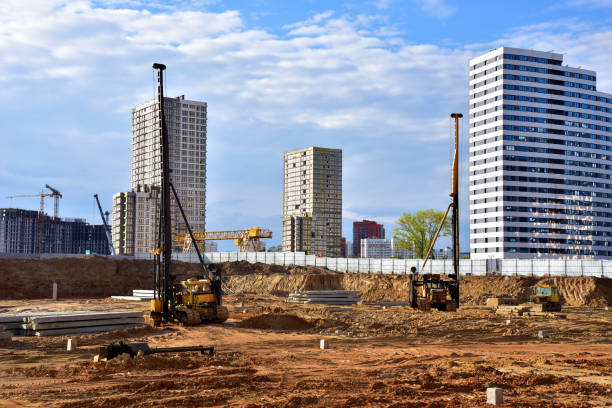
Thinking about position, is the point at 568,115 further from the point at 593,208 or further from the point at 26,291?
the point at 26,291

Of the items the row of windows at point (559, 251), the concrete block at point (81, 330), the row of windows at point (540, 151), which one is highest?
the row of windows at point (540, 151)

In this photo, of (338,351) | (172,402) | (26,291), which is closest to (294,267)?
(26,291)

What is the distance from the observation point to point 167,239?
82.0 ft

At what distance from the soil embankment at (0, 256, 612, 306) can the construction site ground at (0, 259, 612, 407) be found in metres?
18.2

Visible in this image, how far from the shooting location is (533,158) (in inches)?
4685

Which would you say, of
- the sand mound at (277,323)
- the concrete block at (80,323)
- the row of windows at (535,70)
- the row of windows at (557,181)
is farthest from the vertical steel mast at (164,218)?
the row of windows at (535,70)

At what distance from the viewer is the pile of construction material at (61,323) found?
A: 23.4 meters

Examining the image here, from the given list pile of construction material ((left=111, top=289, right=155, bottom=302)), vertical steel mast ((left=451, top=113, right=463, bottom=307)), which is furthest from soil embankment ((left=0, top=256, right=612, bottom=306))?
vertical steel mast ((left=451, top=113, right=463, bottom=307))

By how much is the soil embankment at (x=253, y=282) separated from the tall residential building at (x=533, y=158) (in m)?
65.6

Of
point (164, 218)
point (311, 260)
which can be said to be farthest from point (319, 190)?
point (164, 218)

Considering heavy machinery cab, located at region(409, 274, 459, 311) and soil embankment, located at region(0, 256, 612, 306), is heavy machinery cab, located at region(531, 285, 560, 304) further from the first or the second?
soil embankment, located at region(0, 256, 612, 306)

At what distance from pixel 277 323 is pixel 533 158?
102 m

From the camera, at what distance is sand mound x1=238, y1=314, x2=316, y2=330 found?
93.1 ft

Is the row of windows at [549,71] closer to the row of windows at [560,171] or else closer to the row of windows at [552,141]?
the row of windows at [552,141]
